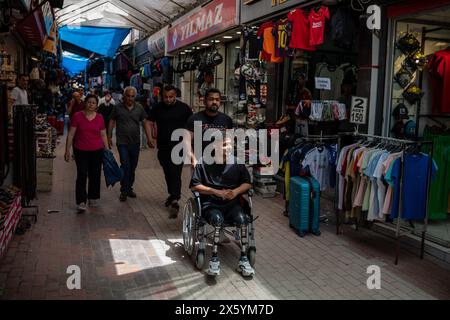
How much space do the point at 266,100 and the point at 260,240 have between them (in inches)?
176

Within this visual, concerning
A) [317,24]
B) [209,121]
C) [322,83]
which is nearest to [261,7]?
[317,24]

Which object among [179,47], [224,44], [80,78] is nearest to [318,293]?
[224,44]

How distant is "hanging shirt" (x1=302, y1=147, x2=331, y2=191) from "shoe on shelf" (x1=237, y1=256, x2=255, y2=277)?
2175 mm

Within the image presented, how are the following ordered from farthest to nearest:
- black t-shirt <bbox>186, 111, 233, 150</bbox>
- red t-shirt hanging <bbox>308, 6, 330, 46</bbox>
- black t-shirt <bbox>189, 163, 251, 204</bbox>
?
1. red t-shirt hanging <bbox>308, 6, 330, 46</bbox>
2. black t-shirt <bbox>186, 111, 233, 150</bbox>
3. black t-shirt <bbox>189, 163, 251, 204</bbox>

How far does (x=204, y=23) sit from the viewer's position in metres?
12.5

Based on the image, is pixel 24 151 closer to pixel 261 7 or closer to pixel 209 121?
pixel 209 121

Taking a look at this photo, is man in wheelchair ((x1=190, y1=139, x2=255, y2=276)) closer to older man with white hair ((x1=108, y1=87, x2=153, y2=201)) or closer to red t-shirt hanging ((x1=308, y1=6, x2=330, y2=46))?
red t-shirt hanging ((x1=308, y1=6, x2=330, y2=46))

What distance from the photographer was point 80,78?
46469 millimetres

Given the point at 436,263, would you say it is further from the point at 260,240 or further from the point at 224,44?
the point at 224,44

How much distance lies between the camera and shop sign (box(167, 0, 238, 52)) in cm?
1080

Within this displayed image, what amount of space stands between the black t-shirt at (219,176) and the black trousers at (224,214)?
0.32ft

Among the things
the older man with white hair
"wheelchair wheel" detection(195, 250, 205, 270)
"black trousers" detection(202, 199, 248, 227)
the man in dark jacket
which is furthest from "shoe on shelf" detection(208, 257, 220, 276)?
the older man with white hair

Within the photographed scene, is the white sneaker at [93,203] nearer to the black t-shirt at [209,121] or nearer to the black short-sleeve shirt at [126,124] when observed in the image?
the black short-sleeve shirt at [126,124]

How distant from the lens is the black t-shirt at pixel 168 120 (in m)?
7.39
